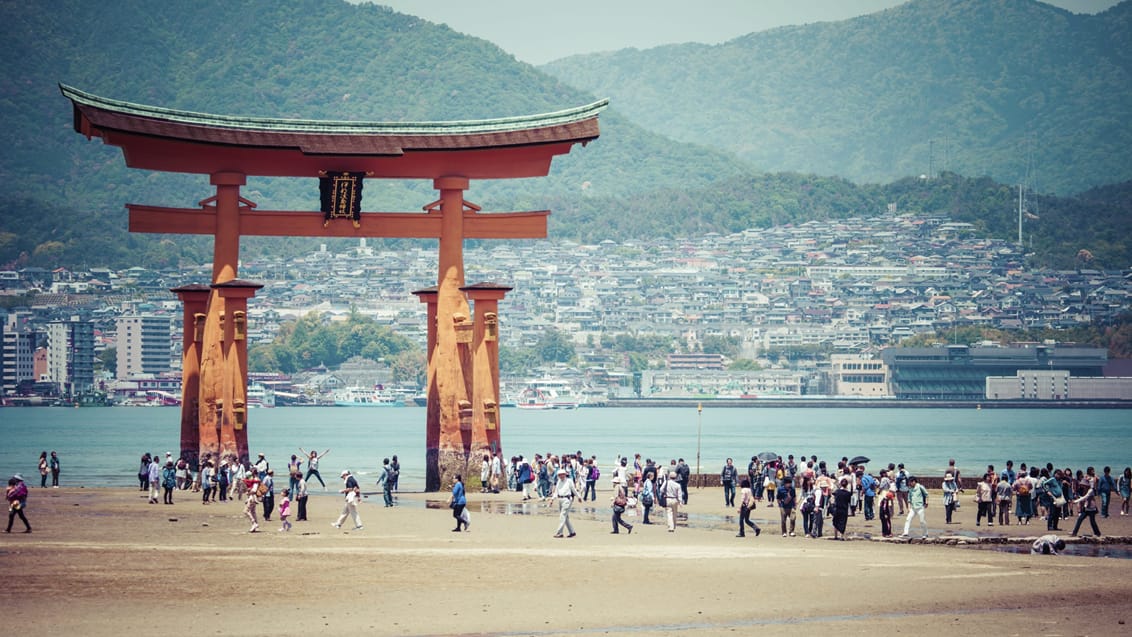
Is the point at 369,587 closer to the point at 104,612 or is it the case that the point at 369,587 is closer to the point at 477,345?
the point at 104,612

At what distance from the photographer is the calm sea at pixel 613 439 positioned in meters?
81.6

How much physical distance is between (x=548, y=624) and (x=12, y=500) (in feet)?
38.2

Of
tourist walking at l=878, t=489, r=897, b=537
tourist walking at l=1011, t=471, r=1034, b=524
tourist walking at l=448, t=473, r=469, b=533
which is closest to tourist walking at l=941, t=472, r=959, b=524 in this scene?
tourist walking at l=1011, t=471, r=1034, b=524

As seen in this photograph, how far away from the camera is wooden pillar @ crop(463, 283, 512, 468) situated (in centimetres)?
3828

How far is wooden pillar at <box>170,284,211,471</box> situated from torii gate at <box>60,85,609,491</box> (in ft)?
0.15

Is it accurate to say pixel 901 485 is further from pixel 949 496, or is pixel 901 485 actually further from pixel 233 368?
pixel 233 368

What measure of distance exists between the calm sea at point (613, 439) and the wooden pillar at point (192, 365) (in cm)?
958

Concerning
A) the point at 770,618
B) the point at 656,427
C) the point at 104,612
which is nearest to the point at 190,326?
the point at 104,612

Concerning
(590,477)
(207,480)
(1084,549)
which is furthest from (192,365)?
(1084,549)

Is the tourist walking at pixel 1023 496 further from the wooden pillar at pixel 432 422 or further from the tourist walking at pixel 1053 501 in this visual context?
the wooden pillar at pixel 432 422

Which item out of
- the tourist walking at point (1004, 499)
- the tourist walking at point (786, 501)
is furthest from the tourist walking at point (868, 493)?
the tourist walking at point (786, 501)

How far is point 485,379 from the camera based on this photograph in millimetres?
38500

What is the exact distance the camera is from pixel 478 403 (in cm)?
Result: 3844

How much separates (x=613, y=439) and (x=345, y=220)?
90.2m
